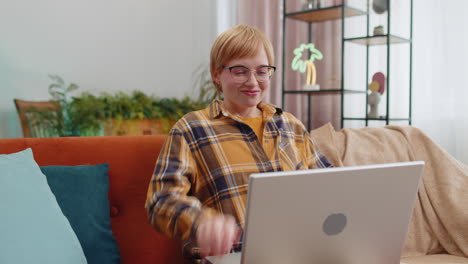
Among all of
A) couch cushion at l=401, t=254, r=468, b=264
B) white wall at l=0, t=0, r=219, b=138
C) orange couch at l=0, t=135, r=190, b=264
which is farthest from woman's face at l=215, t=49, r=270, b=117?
white wall at l=0, t=0, r=219, b=138

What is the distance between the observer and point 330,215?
0.75 metres

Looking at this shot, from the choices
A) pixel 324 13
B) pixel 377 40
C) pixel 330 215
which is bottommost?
pixel 330 215

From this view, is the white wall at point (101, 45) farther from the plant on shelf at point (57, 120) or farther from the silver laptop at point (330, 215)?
the silver laptop at point (330, 215)

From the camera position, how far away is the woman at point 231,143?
1094 millimetres

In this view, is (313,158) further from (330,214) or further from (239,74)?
(330,214)

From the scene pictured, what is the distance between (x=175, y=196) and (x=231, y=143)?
0.90 ft

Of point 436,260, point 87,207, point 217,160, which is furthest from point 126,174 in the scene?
point 436,260

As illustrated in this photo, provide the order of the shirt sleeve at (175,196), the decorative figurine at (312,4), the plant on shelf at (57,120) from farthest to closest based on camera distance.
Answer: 1. the decorative figurine at (312,4)
2. the plant on shelf at (57,120)
3. the shirt sleeve at (175,196)

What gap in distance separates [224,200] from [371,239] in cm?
41

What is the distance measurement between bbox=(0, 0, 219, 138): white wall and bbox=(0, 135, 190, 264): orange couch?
1871 millimetres

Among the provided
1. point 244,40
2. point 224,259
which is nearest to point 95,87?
point 244,40

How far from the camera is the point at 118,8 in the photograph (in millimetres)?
3586

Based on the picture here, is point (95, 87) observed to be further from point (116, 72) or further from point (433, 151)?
point (433, 151)

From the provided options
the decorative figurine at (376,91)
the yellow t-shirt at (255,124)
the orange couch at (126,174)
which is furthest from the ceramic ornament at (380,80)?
the orange couch at (126,174)
